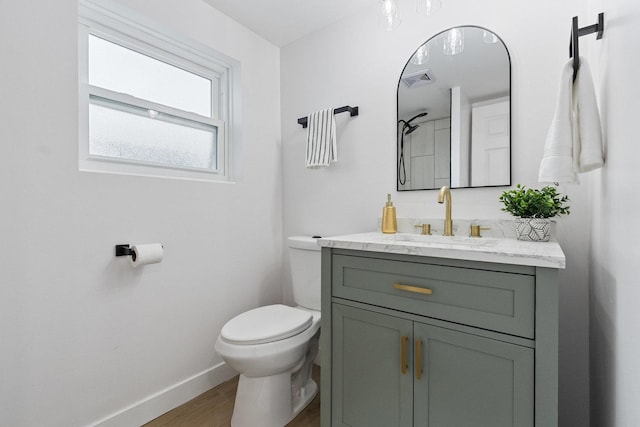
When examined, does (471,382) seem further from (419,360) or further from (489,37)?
(489,37)

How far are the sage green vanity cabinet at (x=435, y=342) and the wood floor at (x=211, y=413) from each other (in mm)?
286

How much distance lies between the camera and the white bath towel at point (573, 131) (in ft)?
2.90

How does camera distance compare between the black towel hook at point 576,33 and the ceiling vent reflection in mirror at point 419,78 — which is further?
the ceiling vent reflection in mirror at point 419,78

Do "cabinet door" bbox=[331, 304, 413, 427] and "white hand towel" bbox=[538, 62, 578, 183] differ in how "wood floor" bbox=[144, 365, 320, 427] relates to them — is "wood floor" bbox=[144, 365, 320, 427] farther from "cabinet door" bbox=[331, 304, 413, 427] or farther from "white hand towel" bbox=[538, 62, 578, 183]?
"white hand towel" bbox=[538, 62, 578, 183]

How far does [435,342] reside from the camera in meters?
1.02

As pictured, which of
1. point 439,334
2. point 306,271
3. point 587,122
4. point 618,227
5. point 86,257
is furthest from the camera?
point 306,271

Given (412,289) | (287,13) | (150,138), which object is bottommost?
(412,289)

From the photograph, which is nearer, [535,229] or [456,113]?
[535,229]

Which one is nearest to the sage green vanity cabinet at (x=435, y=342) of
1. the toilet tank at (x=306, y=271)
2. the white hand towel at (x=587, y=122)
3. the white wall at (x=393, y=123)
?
the white hand towel at (x=587, y=122)

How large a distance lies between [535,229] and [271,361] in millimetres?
1210

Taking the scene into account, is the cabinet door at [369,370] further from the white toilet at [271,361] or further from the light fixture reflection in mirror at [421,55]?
the light fixture reflection in mirror at [421,55]

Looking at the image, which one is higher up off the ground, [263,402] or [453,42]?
[453,42]

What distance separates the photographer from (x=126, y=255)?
141 centimetres

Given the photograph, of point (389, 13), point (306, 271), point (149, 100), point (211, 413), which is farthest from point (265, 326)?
point (389, 13)
